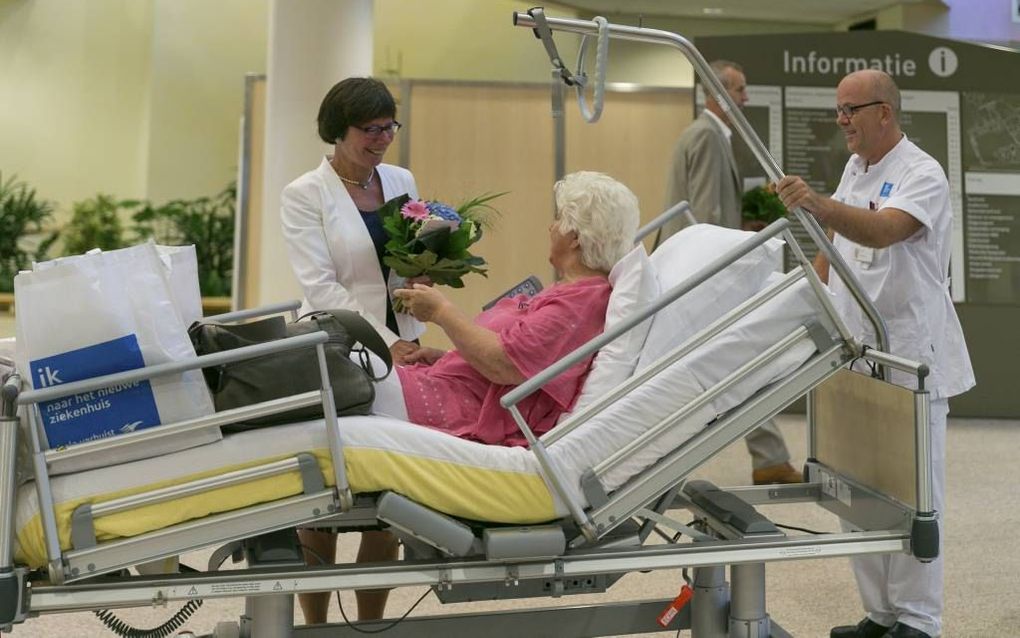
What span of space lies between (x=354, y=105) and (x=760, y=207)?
3.29 meters

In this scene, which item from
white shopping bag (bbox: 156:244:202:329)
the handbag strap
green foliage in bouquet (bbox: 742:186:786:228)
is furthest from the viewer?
green foliage in bouquet (bbox: 742:186:786:228)

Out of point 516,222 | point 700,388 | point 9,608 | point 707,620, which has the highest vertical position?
point 516,222

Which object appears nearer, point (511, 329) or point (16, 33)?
point (511, 329)

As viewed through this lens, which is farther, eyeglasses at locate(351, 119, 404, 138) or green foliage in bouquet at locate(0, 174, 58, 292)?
green foliage in bouquet at locate(0, 174, 58, 292)

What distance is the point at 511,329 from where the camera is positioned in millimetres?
2594

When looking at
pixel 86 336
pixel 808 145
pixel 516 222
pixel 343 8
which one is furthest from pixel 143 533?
pixel 808 145

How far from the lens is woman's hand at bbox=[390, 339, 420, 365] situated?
3115 mm

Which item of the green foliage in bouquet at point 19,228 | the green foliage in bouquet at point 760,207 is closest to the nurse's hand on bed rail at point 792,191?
the green foliage in bouquet at point 760,207

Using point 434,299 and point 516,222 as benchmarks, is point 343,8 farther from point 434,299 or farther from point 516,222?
point 434,299

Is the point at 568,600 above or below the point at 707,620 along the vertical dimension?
below

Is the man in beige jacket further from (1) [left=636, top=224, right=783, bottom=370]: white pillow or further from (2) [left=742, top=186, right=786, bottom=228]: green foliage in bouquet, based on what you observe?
(1) [left=636, top=224, right=783, bottom=370]: white pillow

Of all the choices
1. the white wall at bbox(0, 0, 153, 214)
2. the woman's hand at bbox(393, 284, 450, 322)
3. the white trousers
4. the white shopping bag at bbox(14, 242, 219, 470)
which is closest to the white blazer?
the woman's hand at bbox(393, 284, 450, 322)

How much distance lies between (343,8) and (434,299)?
3933 millimetres

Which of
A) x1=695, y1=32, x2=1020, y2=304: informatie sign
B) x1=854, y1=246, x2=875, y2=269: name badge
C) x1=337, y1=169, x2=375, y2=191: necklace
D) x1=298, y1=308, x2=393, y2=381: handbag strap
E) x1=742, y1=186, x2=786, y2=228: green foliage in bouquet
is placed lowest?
x1=298, y1=308, x2=393, y2=381: handbag strap
